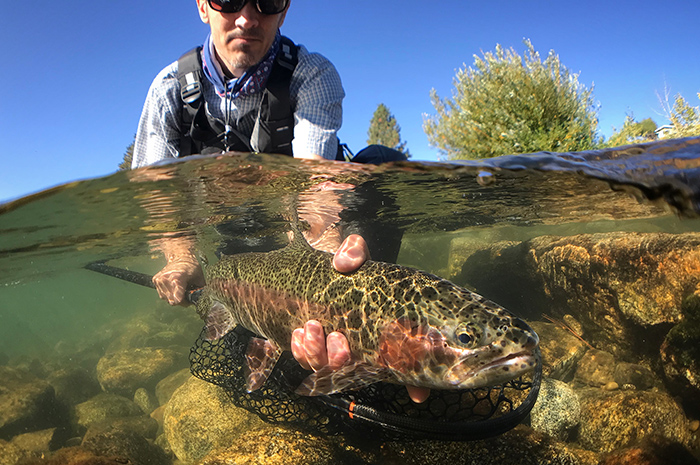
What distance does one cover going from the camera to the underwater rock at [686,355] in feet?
17.2

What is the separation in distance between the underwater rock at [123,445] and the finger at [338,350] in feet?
15.3

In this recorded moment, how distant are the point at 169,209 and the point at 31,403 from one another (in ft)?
21.4

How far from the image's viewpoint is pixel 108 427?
699 cm

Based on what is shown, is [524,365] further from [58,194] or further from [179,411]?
[58,194]

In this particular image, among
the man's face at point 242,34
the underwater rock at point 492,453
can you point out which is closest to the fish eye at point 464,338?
the underwater rock at point 492,453

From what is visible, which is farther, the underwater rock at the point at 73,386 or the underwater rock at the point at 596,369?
the underwater rock at the point at 73,386

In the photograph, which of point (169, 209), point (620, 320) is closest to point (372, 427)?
point (620, 320)

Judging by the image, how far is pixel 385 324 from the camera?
322 centimetres

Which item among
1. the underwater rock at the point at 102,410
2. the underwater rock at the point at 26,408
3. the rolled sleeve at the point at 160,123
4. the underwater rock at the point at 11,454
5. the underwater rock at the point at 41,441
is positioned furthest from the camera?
the underwater rock at the point at 102,410

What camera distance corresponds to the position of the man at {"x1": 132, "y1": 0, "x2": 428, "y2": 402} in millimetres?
4594

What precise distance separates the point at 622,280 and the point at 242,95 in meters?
7.30

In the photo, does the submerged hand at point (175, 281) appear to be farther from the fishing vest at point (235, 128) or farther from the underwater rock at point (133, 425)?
the underwater rock at point (133, 425)

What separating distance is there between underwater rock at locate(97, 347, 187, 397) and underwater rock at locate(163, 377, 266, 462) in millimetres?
5672

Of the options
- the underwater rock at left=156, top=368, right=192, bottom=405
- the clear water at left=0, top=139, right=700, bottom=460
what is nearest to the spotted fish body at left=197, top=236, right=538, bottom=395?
the clear water at left=0, top=139, right=700, bottom=460
